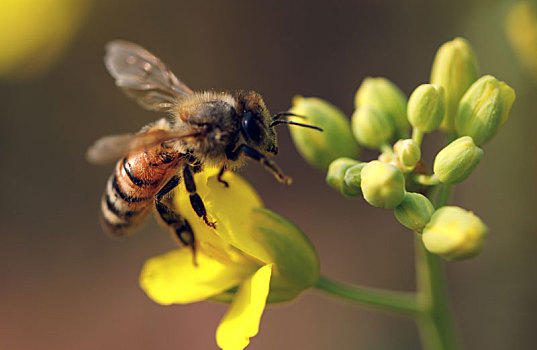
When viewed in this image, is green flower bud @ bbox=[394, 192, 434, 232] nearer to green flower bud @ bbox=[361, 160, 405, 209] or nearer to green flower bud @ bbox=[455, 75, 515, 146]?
green flower bud @ bbox=[361, 160, 405, 209]

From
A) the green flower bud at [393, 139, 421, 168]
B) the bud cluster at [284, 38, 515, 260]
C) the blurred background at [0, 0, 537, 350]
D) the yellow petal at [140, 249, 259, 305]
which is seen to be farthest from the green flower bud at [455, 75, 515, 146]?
the blurred background at [0, 0, 537, 350]

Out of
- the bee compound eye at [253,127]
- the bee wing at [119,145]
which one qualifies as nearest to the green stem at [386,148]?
the bee compound eye at [253,127]

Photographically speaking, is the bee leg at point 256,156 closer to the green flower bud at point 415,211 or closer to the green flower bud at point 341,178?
the green flower bud at point 341,178

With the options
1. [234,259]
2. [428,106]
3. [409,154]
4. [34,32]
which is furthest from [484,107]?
[34,32]

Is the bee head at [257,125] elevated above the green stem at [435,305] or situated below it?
above

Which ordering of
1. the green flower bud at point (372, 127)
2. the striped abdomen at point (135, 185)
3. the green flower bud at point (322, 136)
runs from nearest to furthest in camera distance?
the striped abdomen at point (135, 185) < the green flower bud at point (372, 127) < the green flower bud at point (322, 136)
